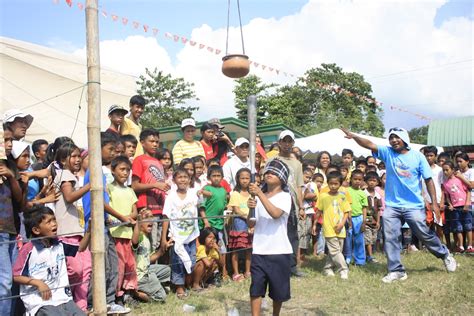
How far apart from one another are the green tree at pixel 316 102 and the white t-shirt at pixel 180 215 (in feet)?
87.4

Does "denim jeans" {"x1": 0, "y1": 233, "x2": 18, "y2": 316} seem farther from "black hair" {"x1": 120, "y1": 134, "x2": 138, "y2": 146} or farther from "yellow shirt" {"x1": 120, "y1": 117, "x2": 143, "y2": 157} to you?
"yellow shirt" {"x1": 120, "y1": 117, "x2": 143, "y2": 157}

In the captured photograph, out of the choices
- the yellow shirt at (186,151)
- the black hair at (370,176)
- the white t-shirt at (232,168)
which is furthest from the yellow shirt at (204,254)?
the black hair at (370,176)

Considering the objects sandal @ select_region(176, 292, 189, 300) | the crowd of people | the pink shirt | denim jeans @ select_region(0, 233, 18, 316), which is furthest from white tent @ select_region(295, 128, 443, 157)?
denim jeans @ select_region(0, 233, 18, 316)

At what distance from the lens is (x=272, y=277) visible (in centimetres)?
411

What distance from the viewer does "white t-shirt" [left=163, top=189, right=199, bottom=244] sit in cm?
556

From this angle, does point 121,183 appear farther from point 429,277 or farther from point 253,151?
point 429,277

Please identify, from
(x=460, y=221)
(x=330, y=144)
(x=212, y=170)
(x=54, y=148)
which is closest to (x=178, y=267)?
(x=212, y=170)

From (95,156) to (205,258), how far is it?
2.96 meters

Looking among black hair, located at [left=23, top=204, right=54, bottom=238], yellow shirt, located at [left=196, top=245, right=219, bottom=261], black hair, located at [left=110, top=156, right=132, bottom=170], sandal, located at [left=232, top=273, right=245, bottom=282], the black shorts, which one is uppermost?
black hair, located at [left=110, top=156, right=132, bottom=170]

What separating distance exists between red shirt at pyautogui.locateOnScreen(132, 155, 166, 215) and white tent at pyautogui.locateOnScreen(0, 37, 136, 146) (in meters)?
10.1

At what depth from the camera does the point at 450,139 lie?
77.4 feet

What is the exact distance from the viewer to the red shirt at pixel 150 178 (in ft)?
18.1

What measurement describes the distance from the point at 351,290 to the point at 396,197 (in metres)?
1.53

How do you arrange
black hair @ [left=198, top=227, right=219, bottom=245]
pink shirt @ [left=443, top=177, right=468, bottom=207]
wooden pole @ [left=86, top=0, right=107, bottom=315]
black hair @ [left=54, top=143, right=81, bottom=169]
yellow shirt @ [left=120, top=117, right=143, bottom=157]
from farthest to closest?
1. pink shirt @ [left=443, top=177, right=468, bottom=207]
2. yellow shirt @ [left=120, top=117, right=143, bottom=157]
3. black hair @ [left=198, top=227, right=219, bottom=245]
4. black hair @ [left=54, top=143, right=81, bottom=169]
5. wooden pole @ [left=86, top=0, right=107, bottom=315]
